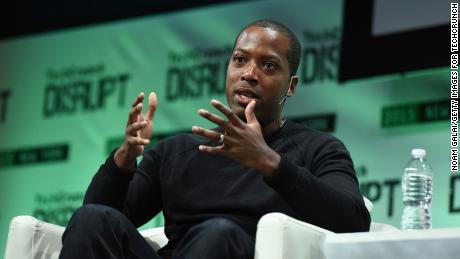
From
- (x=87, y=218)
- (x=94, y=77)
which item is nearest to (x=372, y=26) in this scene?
(x=94, y=77)


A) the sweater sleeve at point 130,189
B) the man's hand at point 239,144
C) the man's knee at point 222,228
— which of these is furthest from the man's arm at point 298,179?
the sweater sleeve at point 130,189

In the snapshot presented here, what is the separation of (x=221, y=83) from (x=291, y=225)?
7.70 feet

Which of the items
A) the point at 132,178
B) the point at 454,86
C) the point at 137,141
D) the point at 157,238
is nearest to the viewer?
the point at 137,141

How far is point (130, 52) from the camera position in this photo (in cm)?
470

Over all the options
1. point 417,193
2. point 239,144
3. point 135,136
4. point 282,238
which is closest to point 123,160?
point 135,136

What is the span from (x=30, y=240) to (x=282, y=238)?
0.67 meters

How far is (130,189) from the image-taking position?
2441 mm

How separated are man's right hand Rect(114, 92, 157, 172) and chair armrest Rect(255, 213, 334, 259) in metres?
0.39

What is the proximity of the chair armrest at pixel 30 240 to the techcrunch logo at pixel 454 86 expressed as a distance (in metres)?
1.80

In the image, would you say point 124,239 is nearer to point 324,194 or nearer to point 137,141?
point 137,141

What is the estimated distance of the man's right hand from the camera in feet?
7.36

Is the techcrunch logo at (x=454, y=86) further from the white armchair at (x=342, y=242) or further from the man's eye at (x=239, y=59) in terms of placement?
the white armchair at (x=342, y=242)

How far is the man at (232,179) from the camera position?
206 centimetres

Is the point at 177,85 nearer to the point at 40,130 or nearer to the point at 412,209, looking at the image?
the point at 40,130
